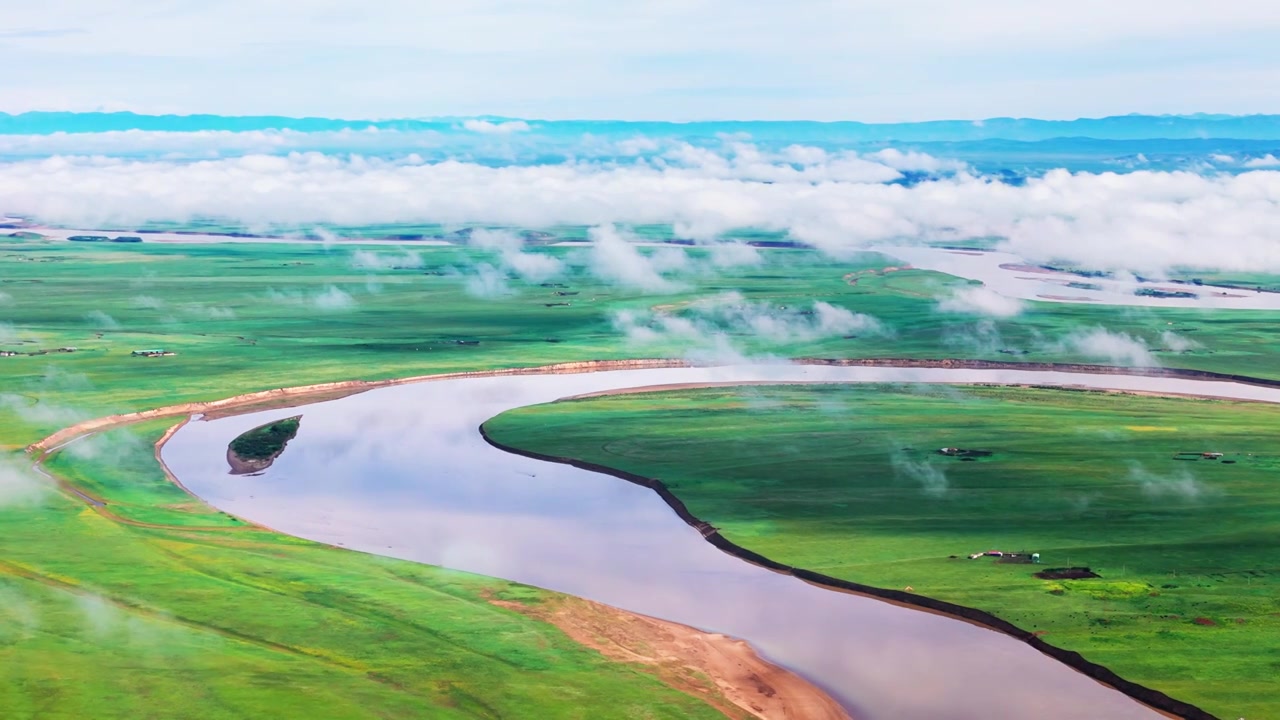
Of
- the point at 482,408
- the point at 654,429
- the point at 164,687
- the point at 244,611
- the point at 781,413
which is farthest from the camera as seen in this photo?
the point at 482,408

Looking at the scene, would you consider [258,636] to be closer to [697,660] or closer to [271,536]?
[271,536]

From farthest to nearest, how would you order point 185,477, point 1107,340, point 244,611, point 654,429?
point 1107,340, point 654,429, point 185,477, point 244,611

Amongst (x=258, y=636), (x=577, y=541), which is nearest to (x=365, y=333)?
(x=577, y=541)

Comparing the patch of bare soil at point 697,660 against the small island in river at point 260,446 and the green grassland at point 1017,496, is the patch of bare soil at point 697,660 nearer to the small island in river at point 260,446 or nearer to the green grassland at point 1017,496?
the green grassland at point 1017,496

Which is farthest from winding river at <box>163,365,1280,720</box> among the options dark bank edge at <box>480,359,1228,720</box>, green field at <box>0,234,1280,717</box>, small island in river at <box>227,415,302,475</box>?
green field at <box>0,234,1280,717</box>

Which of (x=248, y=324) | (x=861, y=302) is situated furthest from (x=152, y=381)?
(x=861, y=302)

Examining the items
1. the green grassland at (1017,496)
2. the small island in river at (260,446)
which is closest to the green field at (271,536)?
the green grassland at (1017,496)

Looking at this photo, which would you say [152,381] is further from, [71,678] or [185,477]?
[71,678]

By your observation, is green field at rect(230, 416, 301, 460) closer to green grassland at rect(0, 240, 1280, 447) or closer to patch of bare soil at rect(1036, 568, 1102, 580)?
green grassland at rect(0, 240, 1280, 447)
